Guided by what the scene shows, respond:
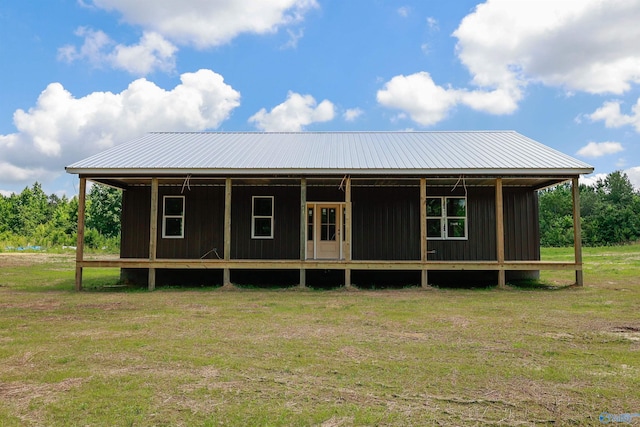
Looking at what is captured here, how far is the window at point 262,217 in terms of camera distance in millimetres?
14234

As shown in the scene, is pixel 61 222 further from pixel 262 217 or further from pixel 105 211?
pixel 262 217

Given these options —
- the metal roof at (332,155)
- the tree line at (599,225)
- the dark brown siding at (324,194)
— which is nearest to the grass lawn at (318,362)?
the metal roof at (332,155)

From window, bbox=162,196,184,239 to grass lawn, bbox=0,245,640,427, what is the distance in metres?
4.43

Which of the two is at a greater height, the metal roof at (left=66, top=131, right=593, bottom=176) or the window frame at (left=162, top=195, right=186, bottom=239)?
the metal roof at (left=66, top=131, right=593, bottom=176)

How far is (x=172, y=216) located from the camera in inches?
567

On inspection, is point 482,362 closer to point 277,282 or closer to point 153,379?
point 153,379

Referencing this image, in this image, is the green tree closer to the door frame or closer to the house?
the house

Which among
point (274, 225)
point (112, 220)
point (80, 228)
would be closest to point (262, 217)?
point (274, 225)

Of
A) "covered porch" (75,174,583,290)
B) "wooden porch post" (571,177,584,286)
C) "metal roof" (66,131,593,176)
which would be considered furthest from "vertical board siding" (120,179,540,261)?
"wooden porch post" (571,177,584,286)

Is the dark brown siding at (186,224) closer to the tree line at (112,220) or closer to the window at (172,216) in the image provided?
the window at (172,216)

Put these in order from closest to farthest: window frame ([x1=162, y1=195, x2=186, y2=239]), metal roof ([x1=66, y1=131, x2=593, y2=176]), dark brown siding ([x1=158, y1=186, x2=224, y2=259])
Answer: metal roof ([x1=66, y1=131, x2=593, y2=176]) → dark brown siding ([x1=158, y1=186, x2=224, y2=259]) → window frame ([x1=162, y1=195, x2=186, y2=239])

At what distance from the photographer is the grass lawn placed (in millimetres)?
3855

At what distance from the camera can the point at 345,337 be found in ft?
21.6

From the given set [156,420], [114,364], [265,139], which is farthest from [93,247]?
[156,420]
